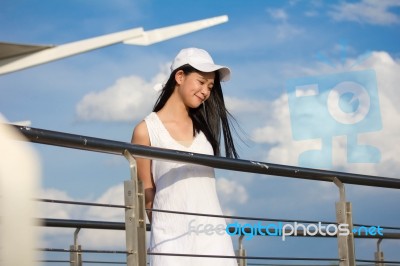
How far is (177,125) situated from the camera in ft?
10.0

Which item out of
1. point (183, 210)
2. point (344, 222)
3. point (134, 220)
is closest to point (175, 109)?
point (183, 210)

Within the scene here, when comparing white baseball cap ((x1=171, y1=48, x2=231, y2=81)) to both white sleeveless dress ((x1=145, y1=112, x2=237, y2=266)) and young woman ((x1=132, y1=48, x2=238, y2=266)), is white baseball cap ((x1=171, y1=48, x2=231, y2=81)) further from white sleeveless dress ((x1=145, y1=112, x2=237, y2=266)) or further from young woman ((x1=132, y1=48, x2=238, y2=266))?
white sleeveless dress ((x1=145, y1=112, x2=237, y2=266))

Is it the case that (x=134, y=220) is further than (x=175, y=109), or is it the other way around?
(x=175, y=109)

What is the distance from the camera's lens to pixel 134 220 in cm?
255

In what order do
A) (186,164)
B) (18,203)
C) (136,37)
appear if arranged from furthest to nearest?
(136,37) < (186,164) < (18,203)

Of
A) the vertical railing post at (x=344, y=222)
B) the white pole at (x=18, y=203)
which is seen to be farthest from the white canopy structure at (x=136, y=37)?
the white pole at (x=18, y=203)

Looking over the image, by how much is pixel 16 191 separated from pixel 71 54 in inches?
98.0

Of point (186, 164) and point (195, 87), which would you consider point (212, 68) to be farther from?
point (186, 164)

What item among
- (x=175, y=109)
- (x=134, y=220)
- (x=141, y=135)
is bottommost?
(x=134, y=220)

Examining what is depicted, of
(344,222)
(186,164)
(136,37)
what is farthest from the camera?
(344,222)

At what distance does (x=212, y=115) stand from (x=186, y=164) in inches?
12.7

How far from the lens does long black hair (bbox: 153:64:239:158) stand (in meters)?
3.12

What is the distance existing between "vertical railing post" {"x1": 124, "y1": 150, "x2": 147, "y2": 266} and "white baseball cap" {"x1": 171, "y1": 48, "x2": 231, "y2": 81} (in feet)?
2.00

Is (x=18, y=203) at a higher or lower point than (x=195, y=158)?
lower
